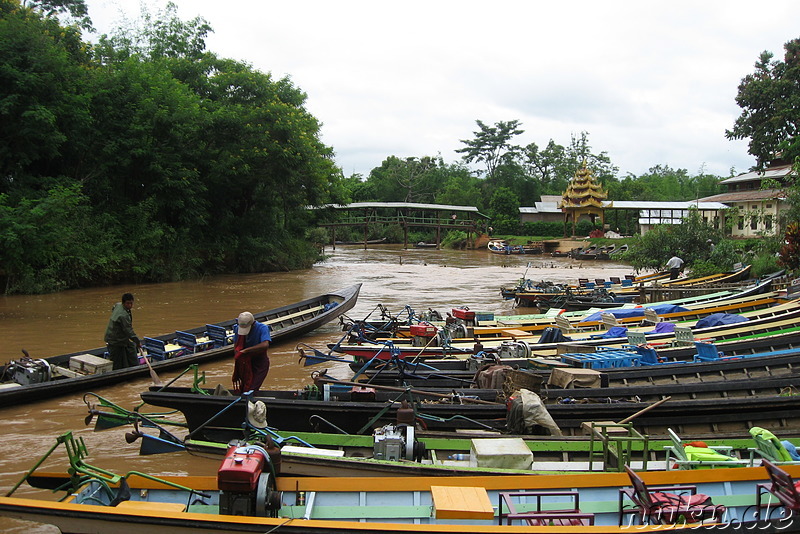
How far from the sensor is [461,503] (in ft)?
13.8

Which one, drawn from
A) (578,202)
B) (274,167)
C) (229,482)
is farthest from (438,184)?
(229,482)

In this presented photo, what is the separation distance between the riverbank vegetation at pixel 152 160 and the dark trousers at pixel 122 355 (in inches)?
354

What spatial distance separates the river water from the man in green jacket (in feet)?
1.71

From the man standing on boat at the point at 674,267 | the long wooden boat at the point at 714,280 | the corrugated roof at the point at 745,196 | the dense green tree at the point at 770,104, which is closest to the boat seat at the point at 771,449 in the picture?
the long wooden boat at the point at 714,280

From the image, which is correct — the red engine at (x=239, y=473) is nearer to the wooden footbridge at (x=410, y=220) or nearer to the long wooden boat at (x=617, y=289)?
the long wooden boat at (x=617, y=289)

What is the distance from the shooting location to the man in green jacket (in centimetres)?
891

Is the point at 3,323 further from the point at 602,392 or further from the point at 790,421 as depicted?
the point at 790,421

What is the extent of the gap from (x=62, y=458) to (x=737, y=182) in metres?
45.3

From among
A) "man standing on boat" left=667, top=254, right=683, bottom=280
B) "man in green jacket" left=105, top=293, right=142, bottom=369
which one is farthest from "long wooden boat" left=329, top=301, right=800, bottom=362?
"man standing on boat" left=667, top=254, right=683, bottom=280

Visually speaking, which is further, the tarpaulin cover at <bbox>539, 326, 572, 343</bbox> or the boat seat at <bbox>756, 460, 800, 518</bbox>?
the tarpaulin cover at <bbox>539, 326, 572, 343</bbox>

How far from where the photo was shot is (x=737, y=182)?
4253cm

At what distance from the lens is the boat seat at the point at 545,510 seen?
13.5 ft

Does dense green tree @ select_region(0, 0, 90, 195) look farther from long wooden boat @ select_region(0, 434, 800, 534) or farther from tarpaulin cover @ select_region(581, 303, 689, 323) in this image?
long wooden boat @ select_region(0, 434, 800, 534)

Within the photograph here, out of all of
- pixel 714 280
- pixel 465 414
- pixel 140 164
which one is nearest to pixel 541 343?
pixel 465 414
